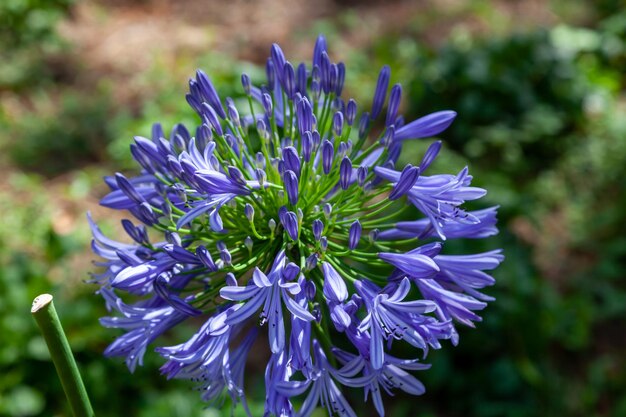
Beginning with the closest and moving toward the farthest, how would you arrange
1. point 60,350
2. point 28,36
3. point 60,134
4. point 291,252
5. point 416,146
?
point 60,350, point 291,252, point 416,146, point 60,134, point 28,36

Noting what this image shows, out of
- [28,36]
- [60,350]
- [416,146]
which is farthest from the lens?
[28,36]

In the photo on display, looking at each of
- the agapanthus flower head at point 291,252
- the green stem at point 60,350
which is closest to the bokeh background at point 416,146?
the agapanthus flower head at point 291,252

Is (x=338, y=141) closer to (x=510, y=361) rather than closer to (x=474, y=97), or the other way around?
(x=510, y=361)

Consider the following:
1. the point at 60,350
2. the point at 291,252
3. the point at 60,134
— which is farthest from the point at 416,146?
the point at 60,350

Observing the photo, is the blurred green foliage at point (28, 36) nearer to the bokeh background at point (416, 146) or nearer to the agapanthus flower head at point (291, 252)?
the bokeh background at point (416, 146)

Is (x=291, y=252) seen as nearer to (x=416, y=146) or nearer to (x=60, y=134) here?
(x=416, y=146)

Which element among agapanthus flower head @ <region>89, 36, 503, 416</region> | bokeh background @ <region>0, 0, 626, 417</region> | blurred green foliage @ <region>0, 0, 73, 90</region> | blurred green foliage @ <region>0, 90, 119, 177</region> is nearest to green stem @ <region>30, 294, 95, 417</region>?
agapanthus flower head @ <region>89, 36, 503, 416</region>

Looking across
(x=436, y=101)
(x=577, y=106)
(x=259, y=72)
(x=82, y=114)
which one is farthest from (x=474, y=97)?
(x=82, y=114)
